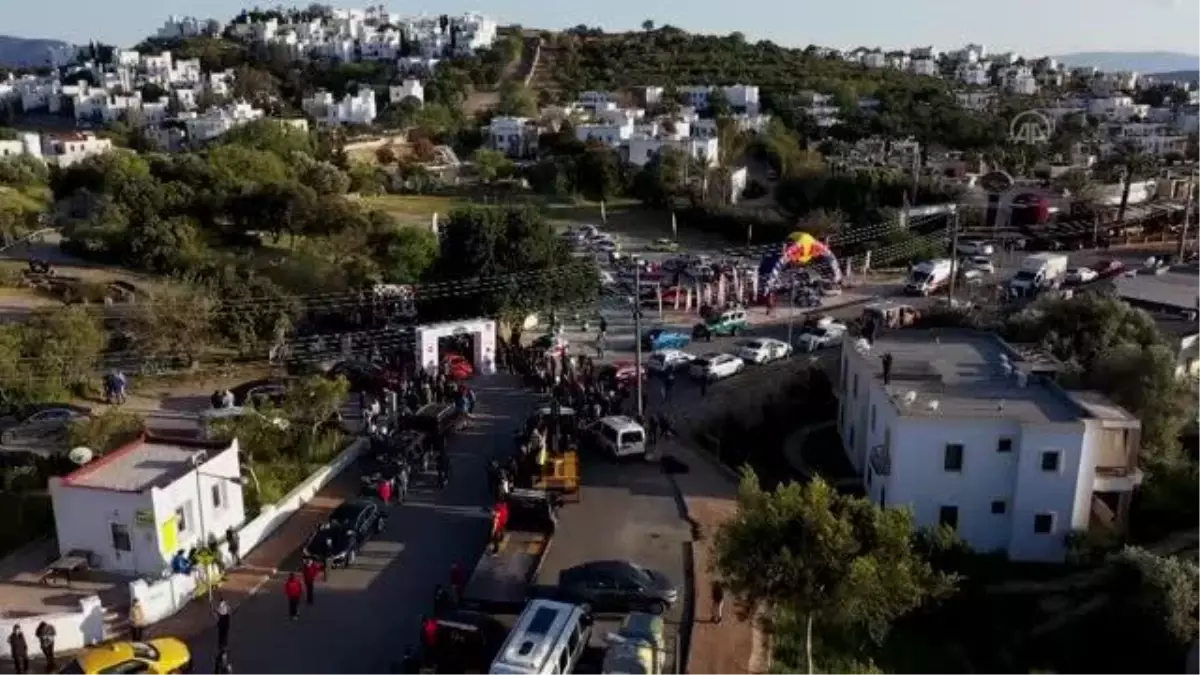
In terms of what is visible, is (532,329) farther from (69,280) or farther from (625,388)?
(69,280)

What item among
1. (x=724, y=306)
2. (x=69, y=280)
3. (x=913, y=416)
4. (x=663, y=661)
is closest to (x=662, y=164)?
(x=724, y=306)

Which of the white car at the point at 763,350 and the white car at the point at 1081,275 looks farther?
the white car at the point at 1081,275

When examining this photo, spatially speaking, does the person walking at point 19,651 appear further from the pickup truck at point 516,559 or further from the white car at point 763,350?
the white car at point 763,350

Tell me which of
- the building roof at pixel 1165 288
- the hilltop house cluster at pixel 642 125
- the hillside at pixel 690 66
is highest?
the hillside at pixel 690 66

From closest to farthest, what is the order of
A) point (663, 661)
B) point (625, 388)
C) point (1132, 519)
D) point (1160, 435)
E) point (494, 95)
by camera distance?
point (663, 661) < point (1132, 519) < point (1160, 435) < point (625, 388) < point (494, 95)

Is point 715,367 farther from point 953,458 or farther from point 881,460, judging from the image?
point 953,458

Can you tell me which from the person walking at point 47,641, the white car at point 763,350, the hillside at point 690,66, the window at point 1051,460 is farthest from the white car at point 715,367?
the hillside at point 690,66

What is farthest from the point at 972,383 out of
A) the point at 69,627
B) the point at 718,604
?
the point at 69,627
